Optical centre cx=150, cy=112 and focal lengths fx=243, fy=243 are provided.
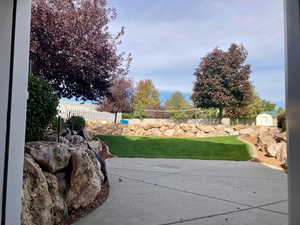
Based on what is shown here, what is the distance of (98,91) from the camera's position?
812 cm

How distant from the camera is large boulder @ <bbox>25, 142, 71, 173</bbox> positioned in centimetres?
255

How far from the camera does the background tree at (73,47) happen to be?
6.87 m

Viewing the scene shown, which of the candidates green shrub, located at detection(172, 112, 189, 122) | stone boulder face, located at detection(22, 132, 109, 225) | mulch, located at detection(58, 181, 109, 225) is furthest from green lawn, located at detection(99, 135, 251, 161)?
green shrub, located at detection(172, 112, 189, 122)

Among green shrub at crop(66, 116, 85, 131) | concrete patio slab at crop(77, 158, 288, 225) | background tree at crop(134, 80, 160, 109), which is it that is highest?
background tree at crop(134, 80, 160, 109)

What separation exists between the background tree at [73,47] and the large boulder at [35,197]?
5.07 m

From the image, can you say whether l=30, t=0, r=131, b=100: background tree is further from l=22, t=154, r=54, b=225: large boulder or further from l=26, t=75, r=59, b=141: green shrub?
l=22, t=154, r=54, b=225: large boulder

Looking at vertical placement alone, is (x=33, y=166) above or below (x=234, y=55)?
below

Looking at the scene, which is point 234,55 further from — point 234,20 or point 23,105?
point 23,105

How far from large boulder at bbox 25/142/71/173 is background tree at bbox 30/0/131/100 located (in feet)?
14.9

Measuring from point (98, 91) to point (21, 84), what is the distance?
6479mm

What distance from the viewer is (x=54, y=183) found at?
2.52 meters

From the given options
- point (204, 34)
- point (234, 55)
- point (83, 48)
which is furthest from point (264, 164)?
point (234, 55)

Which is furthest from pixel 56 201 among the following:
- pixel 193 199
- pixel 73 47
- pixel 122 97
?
pixel 122 97

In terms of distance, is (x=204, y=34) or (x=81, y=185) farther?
(x=204, y=34)
